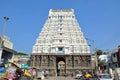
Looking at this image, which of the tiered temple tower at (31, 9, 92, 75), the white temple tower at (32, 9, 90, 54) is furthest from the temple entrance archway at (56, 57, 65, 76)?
the white temple tower at (32, 9, 90, 54)

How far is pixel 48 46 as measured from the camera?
7212cm

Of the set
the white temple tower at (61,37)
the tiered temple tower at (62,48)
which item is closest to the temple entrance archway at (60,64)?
the tiered temple tower at (62,48)

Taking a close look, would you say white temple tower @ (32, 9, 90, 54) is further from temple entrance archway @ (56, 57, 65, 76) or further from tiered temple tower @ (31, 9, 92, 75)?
temple entrance archway @ (56, 57, 65, 76)

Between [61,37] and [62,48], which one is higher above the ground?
[61,37]

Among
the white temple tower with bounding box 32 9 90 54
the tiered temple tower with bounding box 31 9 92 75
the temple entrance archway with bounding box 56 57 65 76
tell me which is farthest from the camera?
the temple entrance archway with bounding box 56 57 65 76

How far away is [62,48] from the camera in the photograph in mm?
70500

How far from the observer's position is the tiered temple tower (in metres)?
69.0

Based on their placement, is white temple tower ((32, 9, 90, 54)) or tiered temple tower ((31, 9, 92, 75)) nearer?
tiered temple tower ((31, 9, 92, 75))

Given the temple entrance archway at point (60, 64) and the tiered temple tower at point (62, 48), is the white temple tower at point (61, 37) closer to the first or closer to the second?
the tiered temple tower at point (62, 48)

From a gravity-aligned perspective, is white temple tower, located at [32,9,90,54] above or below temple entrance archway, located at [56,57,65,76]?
above

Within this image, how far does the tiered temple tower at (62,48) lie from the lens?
69000 mm

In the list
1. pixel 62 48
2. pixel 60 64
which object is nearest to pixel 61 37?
pixel 62 48

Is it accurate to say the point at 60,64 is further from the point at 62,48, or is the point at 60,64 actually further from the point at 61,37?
the point at 61,37

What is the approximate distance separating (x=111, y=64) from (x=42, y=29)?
31.4m
